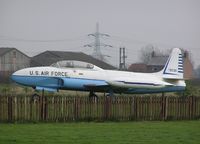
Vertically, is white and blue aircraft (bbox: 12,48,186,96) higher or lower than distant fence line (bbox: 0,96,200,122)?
higher

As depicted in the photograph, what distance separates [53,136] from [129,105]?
24.6ft

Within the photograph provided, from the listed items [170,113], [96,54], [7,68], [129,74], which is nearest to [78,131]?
[170,113]

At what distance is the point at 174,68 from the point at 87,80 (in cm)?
811

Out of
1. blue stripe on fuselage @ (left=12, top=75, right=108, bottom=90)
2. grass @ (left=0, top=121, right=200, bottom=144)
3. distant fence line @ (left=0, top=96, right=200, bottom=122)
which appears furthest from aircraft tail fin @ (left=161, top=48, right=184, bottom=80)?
grass @ (left=0, top=121, right=200, bottom=144)

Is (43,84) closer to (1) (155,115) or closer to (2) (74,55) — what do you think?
(1) (155,115)

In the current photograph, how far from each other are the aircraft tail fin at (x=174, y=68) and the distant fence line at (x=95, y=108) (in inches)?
560

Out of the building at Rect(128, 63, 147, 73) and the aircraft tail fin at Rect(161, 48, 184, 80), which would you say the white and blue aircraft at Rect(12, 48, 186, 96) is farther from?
the building at Rect(128, 63, 147, 73)

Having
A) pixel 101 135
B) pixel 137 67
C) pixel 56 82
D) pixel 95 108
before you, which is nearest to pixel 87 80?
pixel 56 82

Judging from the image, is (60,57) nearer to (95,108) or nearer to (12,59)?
(12,59)

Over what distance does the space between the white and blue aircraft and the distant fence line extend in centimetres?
1088

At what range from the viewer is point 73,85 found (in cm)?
3334

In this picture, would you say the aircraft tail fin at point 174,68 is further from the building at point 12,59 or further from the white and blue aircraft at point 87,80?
the building at point 12,59

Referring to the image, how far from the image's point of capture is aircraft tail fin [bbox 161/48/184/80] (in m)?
37.5

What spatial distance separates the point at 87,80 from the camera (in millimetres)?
33531
